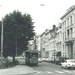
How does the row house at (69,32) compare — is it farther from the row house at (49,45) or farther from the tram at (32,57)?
the tram at (32,57)

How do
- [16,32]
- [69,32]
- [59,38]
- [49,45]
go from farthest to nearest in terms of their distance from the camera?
[49,45]
[59,38]
[69,32]
[16,32]

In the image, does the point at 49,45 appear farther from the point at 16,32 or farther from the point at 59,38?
the point at 16,32

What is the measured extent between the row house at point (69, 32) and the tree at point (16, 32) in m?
17.1

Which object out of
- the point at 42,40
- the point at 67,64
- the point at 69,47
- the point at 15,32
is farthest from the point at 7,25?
the point at 42,40

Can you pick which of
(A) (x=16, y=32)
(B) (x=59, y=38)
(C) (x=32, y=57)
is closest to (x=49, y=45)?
(B) (x=59, y=38)

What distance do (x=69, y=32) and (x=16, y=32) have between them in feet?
78.5

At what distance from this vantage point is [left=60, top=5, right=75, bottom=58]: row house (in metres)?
59.5

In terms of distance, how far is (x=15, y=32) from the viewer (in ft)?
143

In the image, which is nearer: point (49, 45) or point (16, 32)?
point (16, 32)

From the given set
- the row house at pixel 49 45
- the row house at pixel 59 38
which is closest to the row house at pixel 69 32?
the row house at pixel 59 38

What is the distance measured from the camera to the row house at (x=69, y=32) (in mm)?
59469

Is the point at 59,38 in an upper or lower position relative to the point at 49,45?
upper

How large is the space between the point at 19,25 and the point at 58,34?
124ft

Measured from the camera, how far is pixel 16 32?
143ft
